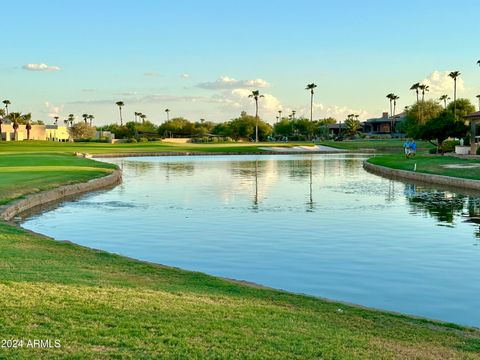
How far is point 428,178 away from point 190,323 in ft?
102

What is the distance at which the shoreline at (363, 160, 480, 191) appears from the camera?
3157 centimetres

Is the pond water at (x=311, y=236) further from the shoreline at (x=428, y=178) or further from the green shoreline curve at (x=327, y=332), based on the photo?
the shoreline at (x=428, y=178)

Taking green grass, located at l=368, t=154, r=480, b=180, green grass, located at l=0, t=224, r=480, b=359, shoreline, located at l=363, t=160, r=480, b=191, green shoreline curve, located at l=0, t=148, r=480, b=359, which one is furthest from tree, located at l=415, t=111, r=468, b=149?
green grass, located at l=0, t=224, r=480, b=359

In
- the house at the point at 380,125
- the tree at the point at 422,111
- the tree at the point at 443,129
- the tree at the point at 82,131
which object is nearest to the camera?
the tree at the point at 443,129

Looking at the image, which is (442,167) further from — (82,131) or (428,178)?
(82,131)

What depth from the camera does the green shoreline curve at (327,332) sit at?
21.7 feet

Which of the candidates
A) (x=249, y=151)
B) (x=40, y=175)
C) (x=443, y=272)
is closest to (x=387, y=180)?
(x=40, y=175)

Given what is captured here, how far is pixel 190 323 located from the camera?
295 inches

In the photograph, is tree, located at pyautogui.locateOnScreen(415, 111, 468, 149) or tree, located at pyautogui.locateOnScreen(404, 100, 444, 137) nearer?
tree, located at pyautogui.locateOnScreen(415, 111, 468, 149)

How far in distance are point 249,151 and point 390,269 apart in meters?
70.1

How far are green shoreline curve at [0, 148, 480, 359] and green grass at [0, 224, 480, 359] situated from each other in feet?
0.04

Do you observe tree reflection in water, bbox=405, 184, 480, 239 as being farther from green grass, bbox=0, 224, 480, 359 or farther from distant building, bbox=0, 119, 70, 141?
distant building, bbox=0, 119, 70, 141

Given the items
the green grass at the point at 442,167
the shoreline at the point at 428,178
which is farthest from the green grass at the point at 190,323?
the green grass at the point at 442,167

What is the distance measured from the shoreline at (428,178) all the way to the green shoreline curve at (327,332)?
23566 millimetres
